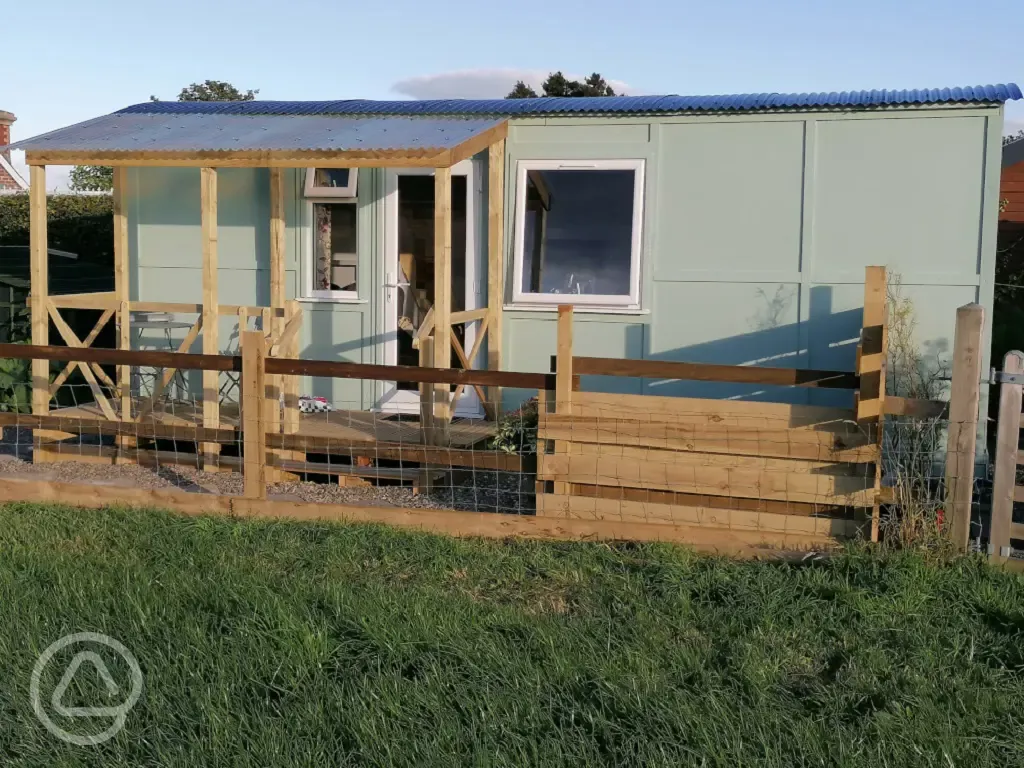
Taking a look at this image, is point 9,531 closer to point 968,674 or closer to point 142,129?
point 142,129

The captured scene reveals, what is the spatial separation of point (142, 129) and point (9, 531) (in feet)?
11.7

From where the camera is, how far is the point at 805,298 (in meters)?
8.09

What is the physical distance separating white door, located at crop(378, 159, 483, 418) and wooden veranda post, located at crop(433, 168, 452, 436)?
1252 millimetres

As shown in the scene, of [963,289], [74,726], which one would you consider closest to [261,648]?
[74,726]

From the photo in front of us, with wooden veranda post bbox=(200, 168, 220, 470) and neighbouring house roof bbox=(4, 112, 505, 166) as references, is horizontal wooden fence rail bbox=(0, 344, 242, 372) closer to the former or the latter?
wooden veranda post bbox=(200, 168, 220, 470)

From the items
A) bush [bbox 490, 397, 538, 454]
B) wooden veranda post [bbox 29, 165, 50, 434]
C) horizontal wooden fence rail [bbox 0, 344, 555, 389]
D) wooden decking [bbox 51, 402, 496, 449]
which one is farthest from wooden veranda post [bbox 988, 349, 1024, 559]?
wooden veranda post [bbox 29, 165, 50, 434]

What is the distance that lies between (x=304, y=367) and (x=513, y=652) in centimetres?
293

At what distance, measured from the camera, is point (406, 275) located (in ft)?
30.0

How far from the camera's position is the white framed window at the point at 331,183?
29.6 ft

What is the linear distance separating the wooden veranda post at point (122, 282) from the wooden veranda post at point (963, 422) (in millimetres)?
5837

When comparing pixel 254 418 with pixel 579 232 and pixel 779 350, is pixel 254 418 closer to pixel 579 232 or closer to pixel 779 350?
pixel 579 232

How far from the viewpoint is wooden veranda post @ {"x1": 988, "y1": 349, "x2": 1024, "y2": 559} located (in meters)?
5.55

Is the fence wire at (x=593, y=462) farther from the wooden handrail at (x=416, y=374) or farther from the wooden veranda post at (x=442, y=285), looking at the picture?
the wooden handrail at (x=416, y=374)

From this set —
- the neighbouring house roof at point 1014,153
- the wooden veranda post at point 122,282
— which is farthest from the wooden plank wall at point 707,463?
the neighbouring house roof at point 1014,153
